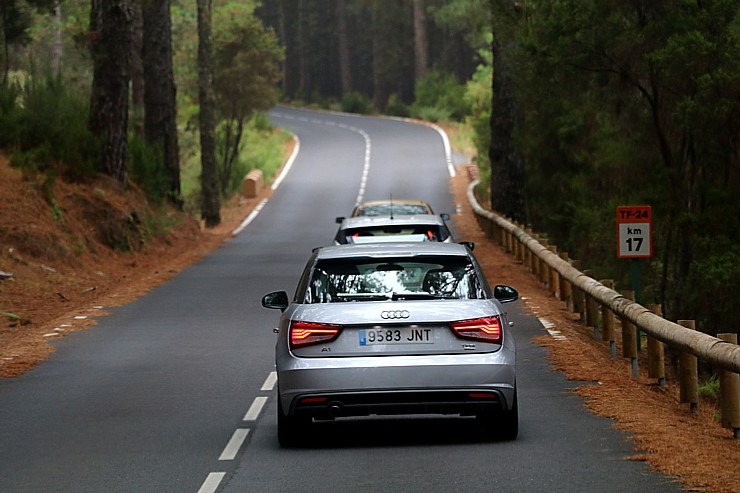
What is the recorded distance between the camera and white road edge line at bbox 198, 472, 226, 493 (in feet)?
31.3

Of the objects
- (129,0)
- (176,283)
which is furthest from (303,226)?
(176,283)

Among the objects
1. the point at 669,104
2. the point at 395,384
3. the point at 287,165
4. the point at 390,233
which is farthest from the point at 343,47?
the point at 395,384

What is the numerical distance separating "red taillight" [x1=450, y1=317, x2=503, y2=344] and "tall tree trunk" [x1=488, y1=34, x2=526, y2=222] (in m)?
28.4

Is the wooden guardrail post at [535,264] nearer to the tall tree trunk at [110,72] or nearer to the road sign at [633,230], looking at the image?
the road sign at [633,230]

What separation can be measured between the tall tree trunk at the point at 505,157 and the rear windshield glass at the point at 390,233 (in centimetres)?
1964

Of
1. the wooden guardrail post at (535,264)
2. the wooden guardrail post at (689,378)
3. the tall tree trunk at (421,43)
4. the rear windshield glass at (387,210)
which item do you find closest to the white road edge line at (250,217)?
the wooden guardrail post at (535,264)

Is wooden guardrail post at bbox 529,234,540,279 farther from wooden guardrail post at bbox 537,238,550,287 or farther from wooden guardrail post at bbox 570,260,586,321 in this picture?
wooden guardrail post at bbox 570,260,586,321

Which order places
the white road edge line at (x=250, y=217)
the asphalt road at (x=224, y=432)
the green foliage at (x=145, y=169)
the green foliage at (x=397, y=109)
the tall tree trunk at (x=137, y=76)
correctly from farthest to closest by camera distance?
the green foliage at (x=397, y=109)
the white road edge line at (x=250, y=217)
the tall tree trunk at (x=137, y=76)
the green foliage at (x=145, y=169)
the asphalt road at (x=224, y=432)

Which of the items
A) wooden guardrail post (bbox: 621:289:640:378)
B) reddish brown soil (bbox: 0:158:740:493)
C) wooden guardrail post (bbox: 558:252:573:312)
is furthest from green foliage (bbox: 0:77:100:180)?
wooden guardrail post (bbox: 621:289:640:378)

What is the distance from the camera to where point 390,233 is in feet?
63.8

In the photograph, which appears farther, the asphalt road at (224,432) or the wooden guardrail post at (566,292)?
the wooden guardrail post at (566,292)

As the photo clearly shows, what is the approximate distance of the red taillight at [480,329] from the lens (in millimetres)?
10664

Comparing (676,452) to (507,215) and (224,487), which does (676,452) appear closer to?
(224,487)

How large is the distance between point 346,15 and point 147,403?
123775 millimetres
